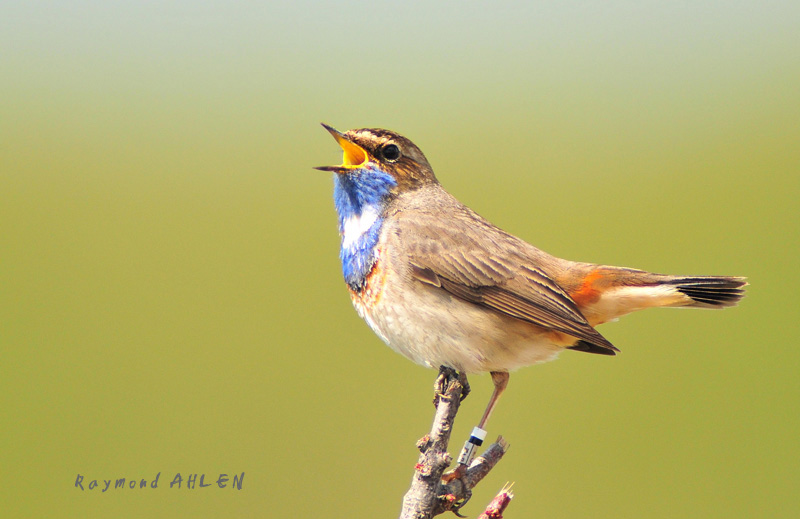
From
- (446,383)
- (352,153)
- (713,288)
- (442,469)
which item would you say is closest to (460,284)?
(446,383)

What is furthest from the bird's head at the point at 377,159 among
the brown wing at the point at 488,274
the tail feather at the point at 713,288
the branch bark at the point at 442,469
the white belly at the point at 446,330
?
the tail feather at the point at 713,288

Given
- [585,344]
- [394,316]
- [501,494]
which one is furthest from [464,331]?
[501,494]

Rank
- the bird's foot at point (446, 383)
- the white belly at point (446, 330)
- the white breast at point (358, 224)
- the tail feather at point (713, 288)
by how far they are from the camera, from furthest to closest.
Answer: the white breast at point (358, 224) < the tail feather at point (713, 288) < the white belly at point (446, 330) < the bird's foot at point (446, 383)

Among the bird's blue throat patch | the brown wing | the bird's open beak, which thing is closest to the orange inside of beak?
the bird's open beak

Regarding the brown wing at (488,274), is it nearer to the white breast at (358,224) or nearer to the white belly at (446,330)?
the white belly at (446,330)

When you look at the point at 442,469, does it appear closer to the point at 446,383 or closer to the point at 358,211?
the point at 446,383

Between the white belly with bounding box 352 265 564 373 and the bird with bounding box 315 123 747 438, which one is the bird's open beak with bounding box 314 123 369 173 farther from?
the white belly with bounding box 352 265 564 373
